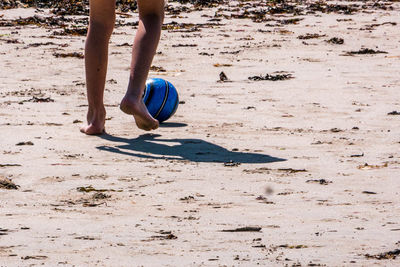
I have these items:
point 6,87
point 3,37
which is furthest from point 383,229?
point 3,37

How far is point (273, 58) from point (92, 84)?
4.28 meters

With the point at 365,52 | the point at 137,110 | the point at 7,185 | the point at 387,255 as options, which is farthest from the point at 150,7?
the point at 365,52

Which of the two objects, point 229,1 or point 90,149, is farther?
point 229,1

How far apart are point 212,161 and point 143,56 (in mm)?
892

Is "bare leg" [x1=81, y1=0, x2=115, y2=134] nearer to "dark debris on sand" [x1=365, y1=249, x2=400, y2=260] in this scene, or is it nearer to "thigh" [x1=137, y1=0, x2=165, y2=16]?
"thigh" [x1=137, y1=0, x2=165, y2=16]

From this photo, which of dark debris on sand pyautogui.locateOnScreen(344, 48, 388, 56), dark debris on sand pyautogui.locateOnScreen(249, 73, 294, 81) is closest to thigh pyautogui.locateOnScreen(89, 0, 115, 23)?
dark debris on sand pyautogui.locateOnScreen(249, 73, 294, 81)

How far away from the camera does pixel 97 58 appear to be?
6.13 meters

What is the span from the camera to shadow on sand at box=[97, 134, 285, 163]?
550 cm

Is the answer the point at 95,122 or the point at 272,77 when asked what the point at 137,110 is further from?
the point at 272,77

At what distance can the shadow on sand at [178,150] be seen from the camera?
5.50m

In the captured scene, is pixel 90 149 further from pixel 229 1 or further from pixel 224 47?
pixel 229 1

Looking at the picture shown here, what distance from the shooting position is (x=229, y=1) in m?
17.1

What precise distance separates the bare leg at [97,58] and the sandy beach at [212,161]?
0.14 meters

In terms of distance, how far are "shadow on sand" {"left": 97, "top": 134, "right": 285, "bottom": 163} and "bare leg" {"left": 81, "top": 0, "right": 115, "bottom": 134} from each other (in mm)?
129
